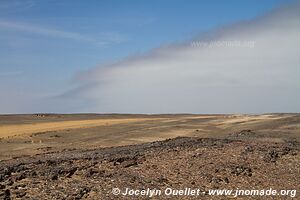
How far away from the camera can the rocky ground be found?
12633 millimetres

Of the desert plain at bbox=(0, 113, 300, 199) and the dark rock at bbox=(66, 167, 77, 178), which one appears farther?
the dark rock at bbox=(66, 167, 77, 178)

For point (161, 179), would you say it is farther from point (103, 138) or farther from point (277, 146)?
point (103, 138)

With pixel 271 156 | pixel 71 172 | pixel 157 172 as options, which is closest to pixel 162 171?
pixel 157 172

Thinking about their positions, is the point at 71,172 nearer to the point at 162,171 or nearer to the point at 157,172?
the point at 157,172

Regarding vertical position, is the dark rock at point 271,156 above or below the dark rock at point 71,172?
above

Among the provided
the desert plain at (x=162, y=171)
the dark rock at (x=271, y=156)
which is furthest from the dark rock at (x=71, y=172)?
the dark rock at (x=271, y=156)

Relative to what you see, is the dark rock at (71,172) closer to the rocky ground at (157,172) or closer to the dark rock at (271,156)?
the rocky ground at (157,172)

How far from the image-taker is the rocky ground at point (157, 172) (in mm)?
12633

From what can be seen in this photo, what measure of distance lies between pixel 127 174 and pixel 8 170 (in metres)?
3.93

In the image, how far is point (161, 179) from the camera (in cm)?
1349

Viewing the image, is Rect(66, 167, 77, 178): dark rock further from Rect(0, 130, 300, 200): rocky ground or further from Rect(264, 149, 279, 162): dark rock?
Rect(264, 149, 279, 162): dark rock

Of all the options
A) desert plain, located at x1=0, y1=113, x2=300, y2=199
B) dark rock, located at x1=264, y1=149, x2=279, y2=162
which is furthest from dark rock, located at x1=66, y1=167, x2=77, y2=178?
dark rock, located at x1=264, y1=149, x2=279, y2=162

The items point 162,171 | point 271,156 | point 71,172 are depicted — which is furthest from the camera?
point 271,156

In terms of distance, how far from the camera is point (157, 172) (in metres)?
14.3
